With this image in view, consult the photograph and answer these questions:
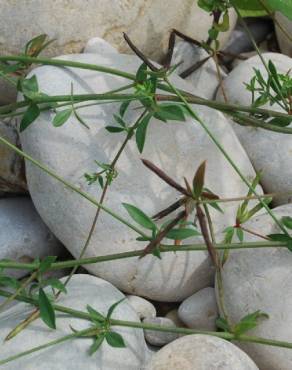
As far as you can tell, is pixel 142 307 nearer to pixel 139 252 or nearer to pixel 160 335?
pixel 160 335

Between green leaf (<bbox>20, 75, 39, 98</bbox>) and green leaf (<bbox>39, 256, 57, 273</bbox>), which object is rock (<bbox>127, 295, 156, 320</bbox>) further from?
green leaf (<bbox>20, 75, 39, 98</bbox>)

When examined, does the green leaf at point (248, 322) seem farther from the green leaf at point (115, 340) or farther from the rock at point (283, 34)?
the rock at point (283, 34)

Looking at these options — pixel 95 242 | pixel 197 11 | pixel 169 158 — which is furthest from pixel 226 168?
pixel 197 11

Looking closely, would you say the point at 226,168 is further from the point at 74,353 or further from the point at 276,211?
the point at 74,353

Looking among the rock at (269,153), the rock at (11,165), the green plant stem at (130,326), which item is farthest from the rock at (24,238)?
the rock at (269,153)

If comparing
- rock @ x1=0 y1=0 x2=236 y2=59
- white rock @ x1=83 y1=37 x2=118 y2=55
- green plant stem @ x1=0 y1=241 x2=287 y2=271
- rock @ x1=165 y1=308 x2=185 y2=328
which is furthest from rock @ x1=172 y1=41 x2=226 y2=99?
green plant stem @ x1=0 y1=241 x2=287 y2=271
